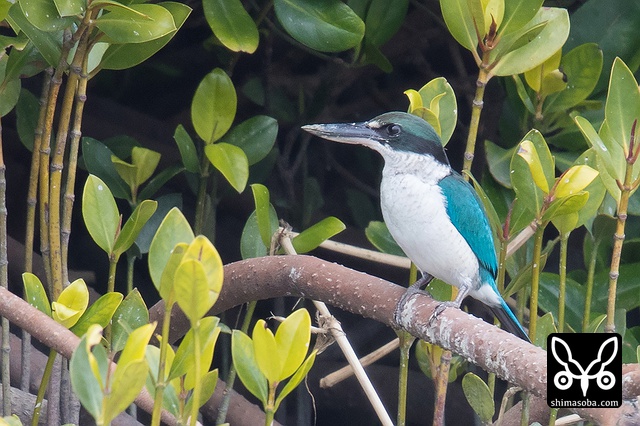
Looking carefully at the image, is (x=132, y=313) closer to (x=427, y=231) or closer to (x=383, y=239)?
(x=427, y=231)

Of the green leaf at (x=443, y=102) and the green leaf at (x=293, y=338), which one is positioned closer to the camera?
the green leaf at (x=293, y=338)

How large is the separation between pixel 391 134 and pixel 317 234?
35 cm

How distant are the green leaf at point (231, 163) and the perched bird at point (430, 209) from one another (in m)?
0.18

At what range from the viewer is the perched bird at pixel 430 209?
197 centimetres

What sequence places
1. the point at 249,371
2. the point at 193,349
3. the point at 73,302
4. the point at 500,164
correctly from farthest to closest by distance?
1. the point at 500,164
2. the point at 73,302
3. the point at 249,371
4. the point at 193,349

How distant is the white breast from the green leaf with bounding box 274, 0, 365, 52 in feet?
1.20

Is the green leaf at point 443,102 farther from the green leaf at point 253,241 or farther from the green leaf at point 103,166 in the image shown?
the green leaf at point 103,166

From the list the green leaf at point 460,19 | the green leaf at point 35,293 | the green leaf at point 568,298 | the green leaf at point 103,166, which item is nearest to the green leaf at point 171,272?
the green leaf at point 35,293

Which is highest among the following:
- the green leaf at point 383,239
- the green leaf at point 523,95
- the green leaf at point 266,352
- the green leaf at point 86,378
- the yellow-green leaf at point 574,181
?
the green leaf at point 523,95

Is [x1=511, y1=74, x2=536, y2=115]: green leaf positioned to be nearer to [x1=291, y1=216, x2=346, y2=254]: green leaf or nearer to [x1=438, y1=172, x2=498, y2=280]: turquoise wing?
[x1=438, y1=172, x2=498, y2=280]: turquoise wing

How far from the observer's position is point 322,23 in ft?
6.43

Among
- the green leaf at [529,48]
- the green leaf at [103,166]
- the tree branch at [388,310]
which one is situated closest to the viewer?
the tree branch at [388,310]

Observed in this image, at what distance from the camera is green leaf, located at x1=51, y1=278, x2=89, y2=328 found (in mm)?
1347

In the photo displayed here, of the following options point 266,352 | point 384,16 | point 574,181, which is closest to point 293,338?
point 266,352
